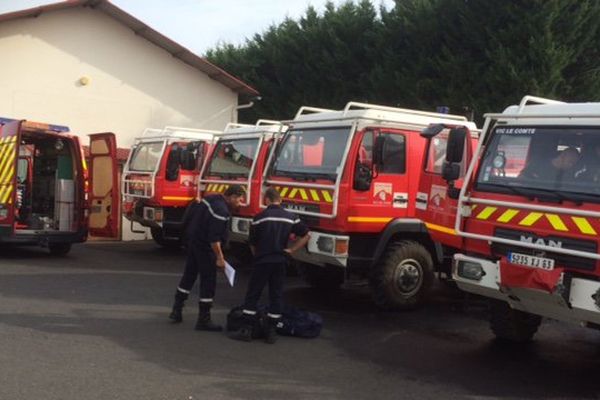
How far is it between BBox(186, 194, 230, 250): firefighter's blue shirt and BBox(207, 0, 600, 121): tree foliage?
1132 centimetres

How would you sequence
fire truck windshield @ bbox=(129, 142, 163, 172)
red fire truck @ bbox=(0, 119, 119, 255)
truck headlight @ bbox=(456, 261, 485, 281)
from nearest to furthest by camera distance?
truck headlight @ bbox=(456, 261, 485, 281), red fire truck @ bbox=(0, 119, 119, 255), fire truck windshield @ bbox=(129, 142, 163, 172)

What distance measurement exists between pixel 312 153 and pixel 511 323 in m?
3.31

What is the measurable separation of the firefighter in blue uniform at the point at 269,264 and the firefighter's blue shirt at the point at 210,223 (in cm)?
37

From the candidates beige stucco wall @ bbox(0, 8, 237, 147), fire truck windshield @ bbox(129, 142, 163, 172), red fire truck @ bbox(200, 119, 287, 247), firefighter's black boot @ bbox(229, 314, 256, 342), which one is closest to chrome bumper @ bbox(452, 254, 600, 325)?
firefighter's black boot @ bbox(229, 314, 256, 342)

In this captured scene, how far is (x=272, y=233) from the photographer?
6840mm

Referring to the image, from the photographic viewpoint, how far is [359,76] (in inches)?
837

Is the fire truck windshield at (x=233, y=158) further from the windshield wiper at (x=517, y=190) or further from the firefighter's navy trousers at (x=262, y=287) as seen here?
the windshield wiper at (x=517, y=190)

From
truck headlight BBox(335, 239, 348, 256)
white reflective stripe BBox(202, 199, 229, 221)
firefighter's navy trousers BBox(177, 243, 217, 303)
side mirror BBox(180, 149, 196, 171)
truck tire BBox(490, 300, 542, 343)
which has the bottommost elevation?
truck tire BBox(490, 300, 542, 343)

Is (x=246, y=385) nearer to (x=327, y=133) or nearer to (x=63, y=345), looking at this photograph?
(x=63, y=345)

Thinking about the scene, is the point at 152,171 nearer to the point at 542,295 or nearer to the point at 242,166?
the point at 242,166

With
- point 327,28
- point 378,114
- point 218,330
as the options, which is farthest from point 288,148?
point 327,28

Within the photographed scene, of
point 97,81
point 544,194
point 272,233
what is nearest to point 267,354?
point 272,233

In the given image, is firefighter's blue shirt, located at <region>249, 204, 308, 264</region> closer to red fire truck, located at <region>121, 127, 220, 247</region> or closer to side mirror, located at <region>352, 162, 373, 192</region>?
side mirror, located at <region>352, 162, 373, 192</region>

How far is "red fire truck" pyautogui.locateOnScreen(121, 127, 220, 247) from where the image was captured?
43.0 ft
